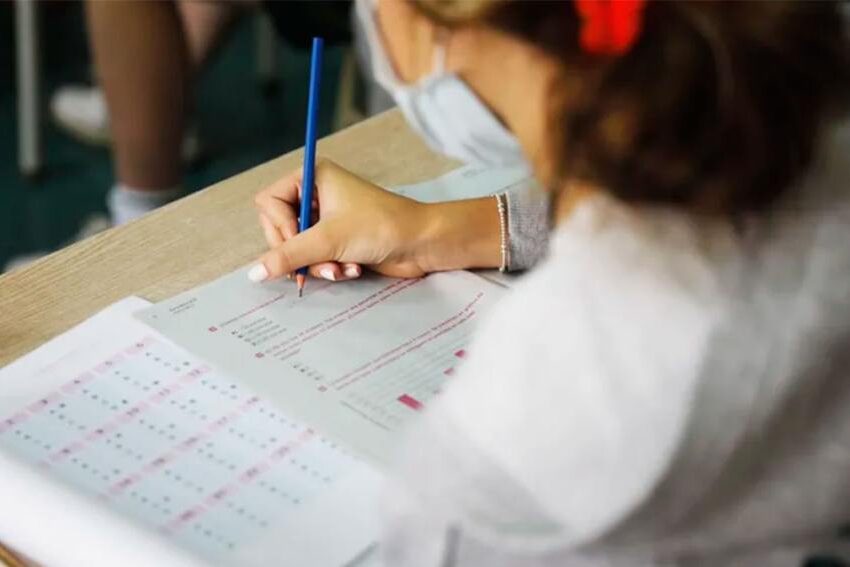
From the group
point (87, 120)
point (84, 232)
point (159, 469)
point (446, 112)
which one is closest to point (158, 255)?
point (159, 469)

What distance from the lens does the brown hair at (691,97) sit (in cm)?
43

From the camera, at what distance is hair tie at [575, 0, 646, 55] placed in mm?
433

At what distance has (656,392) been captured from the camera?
0.45 meters

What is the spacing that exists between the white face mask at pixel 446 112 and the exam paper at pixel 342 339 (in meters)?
0.18

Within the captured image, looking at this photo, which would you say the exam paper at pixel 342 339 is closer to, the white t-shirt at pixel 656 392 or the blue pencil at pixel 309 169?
the blue pencil at pixel 309 169

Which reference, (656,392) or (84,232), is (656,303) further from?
(84,232)

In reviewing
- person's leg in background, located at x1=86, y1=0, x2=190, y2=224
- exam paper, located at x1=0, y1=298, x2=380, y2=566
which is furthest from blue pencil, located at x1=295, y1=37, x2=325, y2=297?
person's leg in background, located at x1=86, y1=0, x2=190, y2=224

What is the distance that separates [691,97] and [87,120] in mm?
1936

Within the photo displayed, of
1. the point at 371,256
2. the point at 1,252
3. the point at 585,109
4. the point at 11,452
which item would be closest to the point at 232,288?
the point at 371,256

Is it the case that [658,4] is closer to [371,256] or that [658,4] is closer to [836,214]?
[836,214]

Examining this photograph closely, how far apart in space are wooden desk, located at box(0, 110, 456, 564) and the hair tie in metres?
0.45

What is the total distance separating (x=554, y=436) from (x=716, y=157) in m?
0.13

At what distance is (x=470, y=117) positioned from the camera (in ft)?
1.77

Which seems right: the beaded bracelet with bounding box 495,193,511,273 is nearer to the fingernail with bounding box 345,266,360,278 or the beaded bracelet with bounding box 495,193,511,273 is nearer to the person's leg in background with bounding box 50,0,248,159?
the fingernail with bounding box 345,266,360,278
